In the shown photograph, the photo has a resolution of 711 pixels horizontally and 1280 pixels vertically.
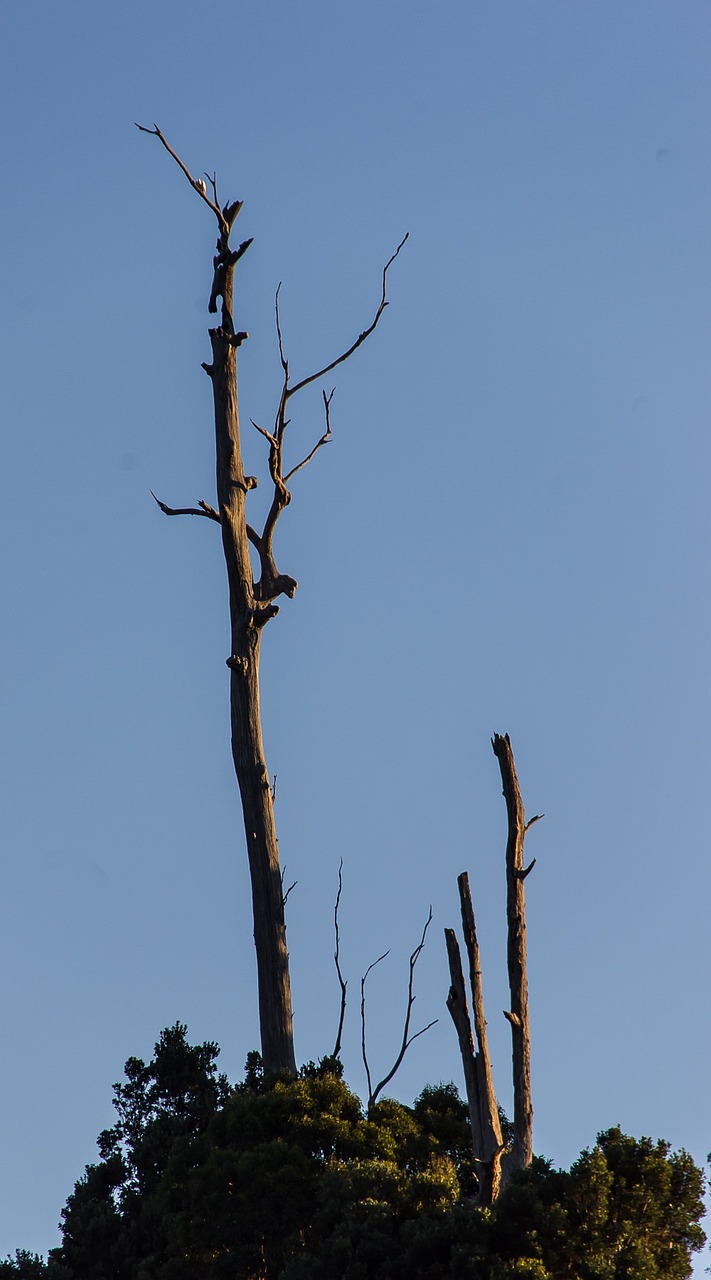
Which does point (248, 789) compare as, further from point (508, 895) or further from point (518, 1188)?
point (518, 1188)

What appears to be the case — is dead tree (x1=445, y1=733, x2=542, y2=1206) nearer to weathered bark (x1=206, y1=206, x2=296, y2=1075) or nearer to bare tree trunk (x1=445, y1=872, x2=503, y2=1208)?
bare tree trunk (x1=445, y1=872, x2=503, y2=1208)

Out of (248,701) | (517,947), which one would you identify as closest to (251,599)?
(248,701)

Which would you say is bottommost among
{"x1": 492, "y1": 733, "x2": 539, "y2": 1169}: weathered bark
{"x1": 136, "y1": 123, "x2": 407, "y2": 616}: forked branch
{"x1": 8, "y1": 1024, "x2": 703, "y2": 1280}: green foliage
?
{"x1": 8, "y1": 1024, "x2": 703, "y2": 1280}: green foliage

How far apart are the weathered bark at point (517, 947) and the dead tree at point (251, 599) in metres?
2.19

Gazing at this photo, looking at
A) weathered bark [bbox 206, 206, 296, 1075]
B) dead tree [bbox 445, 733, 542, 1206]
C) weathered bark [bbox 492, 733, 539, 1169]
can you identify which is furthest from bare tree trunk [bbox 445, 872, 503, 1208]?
weathered bark [bbox 206, 206, 296, 1075]

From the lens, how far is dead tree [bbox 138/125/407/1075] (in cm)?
1314

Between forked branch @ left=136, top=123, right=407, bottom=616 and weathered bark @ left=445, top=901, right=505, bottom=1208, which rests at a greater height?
forked branch @ left=136, top=123, right=407, bottom=616

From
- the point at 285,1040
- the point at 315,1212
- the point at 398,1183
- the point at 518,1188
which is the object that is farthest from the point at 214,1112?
the point at 518,1188

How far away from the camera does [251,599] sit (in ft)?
47.7

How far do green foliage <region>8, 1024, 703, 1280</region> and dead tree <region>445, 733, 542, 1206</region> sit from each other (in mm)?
333

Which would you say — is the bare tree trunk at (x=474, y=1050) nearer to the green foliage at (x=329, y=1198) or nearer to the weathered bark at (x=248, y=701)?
the green foliage at (x=329, y=1198)

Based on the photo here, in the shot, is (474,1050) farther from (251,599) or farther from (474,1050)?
(251,599)

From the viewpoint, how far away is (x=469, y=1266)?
27.8 feet

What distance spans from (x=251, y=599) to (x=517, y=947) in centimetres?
460
